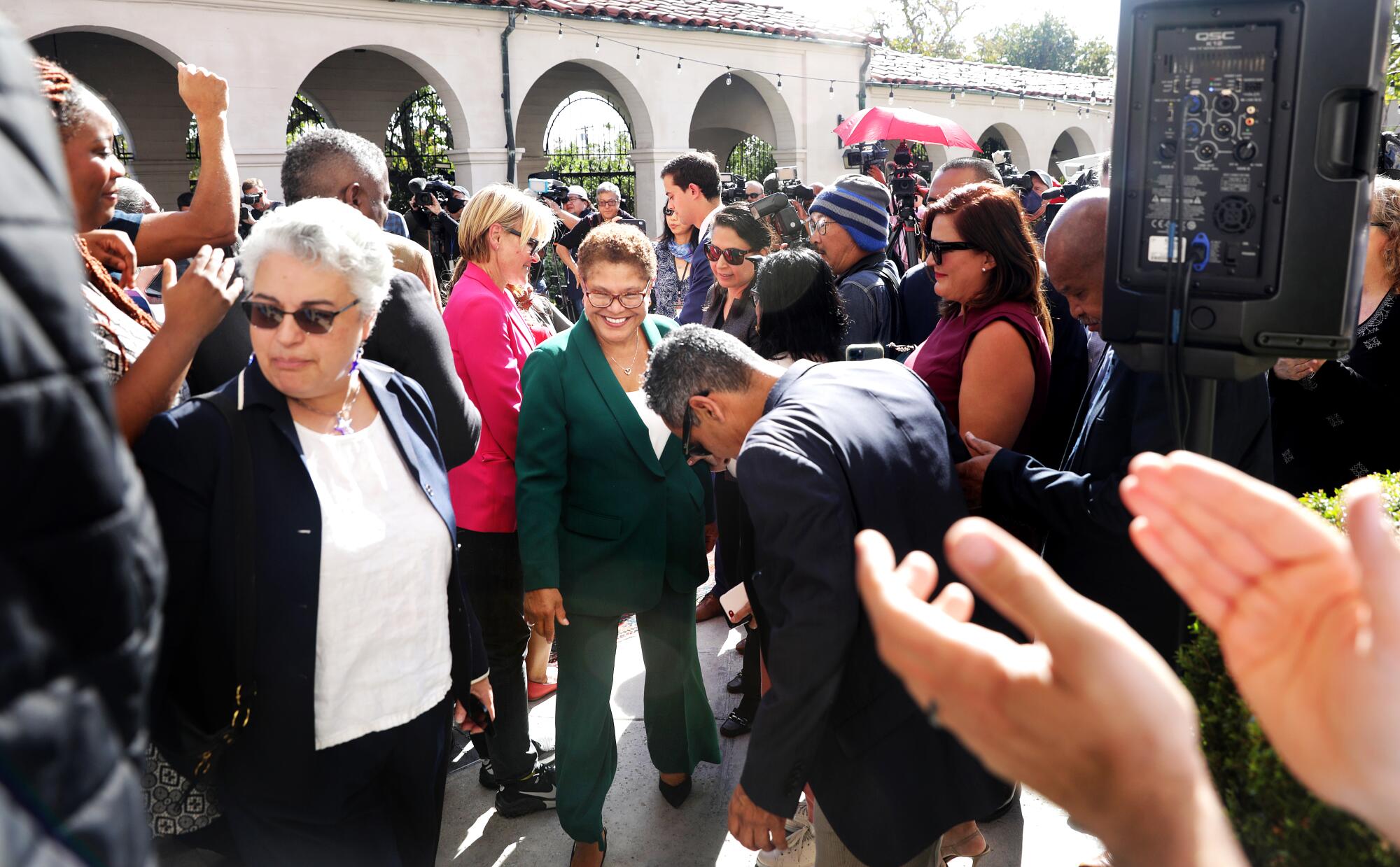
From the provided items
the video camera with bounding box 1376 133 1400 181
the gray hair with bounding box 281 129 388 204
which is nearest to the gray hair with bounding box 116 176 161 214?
the gray hair with bounding box 281 129 388 204

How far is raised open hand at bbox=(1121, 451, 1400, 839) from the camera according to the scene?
0.73 m

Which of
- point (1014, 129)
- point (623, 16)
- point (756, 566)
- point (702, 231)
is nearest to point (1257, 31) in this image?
point (756, 566)

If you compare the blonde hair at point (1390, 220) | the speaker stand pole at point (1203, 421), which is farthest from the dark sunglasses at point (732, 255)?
the speaker stand pole at point (1203, 421)

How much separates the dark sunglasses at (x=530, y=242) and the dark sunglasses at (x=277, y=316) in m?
1.62

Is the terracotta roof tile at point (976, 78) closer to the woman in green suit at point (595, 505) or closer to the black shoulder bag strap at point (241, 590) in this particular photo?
the woman in green suit at point (595, 505)

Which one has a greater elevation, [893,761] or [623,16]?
[623,16]

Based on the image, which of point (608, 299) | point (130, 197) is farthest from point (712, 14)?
point (608, 299)

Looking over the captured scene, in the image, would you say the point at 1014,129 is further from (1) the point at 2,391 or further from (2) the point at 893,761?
(1) the point at 2,391

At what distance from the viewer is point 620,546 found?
2.94 metres

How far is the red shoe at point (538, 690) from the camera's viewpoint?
13.5 ft

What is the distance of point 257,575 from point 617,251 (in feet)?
5.11

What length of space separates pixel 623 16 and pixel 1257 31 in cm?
1201

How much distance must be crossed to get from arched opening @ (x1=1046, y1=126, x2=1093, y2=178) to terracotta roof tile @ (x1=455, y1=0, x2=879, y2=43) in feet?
27.1

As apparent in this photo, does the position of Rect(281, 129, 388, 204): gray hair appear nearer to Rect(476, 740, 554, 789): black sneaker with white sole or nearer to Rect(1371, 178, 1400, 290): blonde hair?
Rect(476, 740, 554, 789): black sneaker with white sole
